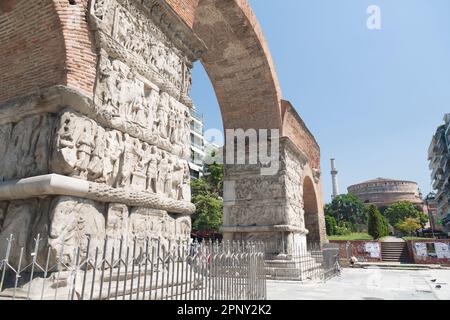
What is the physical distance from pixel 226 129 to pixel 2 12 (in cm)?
666

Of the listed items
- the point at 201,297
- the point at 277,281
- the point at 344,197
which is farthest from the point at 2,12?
the point at 344,197

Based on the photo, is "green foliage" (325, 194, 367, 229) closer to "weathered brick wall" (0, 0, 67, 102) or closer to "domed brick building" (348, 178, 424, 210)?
"domed brick building" (348, 178, 424, 210)

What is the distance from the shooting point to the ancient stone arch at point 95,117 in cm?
288

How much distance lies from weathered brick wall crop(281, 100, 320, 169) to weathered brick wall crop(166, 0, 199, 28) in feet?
16.0

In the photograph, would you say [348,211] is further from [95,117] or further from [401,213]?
[95,117]

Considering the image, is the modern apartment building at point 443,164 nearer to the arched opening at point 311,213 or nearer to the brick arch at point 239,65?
the arched opening at point 311,213

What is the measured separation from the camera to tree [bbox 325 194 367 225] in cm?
4741

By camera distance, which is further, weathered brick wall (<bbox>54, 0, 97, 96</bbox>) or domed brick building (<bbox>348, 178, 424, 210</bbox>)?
domed brick building (<bbox>348, 178, 424, 210</bbox>)

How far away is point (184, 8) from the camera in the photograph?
504cm

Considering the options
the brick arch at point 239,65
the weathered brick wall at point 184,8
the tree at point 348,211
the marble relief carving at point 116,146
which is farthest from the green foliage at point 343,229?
the marble relief carving at point 116,146

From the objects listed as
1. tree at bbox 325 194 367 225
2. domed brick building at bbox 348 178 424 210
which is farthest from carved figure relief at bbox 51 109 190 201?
domed brick building at bbox 348 178 424 210

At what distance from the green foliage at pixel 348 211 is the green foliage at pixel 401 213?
13.7 feet

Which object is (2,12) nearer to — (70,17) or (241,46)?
(70,17)

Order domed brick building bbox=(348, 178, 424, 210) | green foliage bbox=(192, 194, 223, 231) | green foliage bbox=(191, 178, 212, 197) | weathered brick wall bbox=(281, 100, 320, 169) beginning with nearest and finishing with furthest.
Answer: weathered brick wall bbox=(281, 100, 320, 169) → green foliage bbox=(192, 194, 223, 231) → green foliage bbox=(191, 178, 212, 197) → domed brick building bbox=(348, 178, 424, 210)
